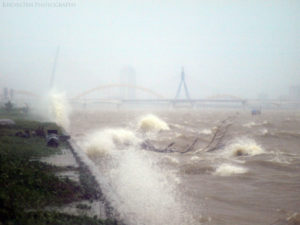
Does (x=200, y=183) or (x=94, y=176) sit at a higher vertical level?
(x=94, y=176)

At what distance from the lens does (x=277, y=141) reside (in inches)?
667

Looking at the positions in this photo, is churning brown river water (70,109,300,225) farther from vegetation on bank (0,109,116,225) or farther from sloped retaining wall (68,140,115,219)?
vegetation on bank (0,109,116,225)

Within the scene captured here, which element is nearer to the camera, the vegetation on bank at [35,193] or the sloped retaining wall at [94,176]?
the vegetation on bank at [35,193]

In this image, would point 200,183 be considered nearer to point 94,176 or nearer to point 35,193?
point 94,176

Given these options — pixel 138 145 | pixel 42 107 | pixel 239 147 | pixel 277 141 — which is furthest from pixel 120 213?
pixel 42 107

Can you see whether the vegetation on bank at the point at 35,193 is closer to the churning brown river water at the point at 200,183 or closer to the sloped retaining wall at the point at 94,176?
the sloped retaining wall at the point at 94,176

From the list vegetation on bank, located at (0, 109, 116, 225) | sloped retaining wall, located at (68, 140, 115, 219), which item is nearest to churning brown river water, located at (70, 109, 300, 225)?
sloped retaining wall, located at (68, 140, 115, 219)

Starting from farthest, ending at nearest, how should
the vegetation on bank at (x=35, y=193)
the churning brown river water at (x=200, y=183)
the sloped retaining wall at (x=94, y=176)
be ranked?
the churning brown river water at (x=200, y=183)
the sloped retaining wall at (x=94, y=176)
the vegetation on bank at (x=35, y=193)

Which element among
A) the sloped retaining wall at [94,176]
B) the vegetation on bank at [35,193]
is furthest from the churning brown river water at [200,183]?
the vegetation on bank at [35,193]

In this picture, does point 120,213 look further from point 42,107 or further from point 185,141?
point 42,107

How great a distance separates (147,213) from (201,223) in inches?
36.5

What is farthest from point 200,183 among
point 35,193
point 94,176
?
point 35,193

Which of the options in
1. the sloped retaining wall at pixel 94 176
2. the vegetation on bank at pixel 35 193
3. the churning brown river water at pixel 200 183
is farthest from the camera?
the churning brown river water at pixel 200 183

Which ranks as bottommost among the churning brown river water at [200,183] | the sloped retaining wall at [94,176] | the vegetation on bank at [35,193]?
the churning brown river water at [200,183]
